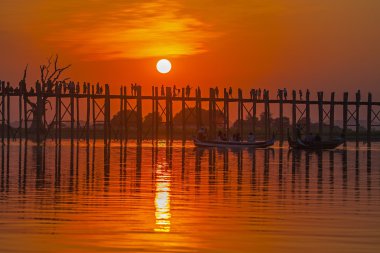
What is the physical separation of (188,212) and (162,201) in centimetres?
238

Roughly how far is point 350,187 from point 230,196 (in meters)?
4.68

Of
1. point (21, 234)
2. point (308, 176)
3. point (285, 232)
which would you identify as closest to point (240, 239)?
point (285, 232)

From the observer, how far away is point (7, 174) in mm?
29000

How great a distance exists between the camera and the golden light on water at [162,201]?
1555 centimetres

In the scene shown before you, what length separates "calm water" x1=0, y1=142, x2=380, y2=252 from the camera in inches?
536

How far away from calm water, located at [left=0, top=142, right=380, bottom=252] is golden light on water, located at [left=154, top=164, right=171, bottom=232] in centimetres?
2

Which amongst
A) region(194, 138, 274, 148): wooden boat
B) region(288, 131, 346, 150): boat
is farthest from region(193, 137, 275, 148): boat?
region(288, 131, 346, 150): boat

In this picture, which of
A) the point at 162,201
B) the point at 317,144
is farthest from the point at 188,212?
the point at 317,144

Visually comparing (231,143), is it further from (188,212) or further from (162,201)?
(188,212)

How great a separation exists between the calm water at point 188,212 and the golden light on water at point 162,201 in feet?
0.07

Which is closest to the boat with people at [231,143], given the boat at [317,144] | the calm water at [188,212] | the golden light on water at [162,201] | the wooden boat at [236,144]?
the wooden boat at [236,144]

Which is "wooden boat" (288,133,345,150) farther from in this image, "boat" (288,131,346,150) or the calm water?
the calm water

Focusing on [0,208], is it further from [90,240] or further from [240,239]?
[240,239]

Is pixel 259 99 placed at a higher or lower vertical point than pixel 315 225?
higher
